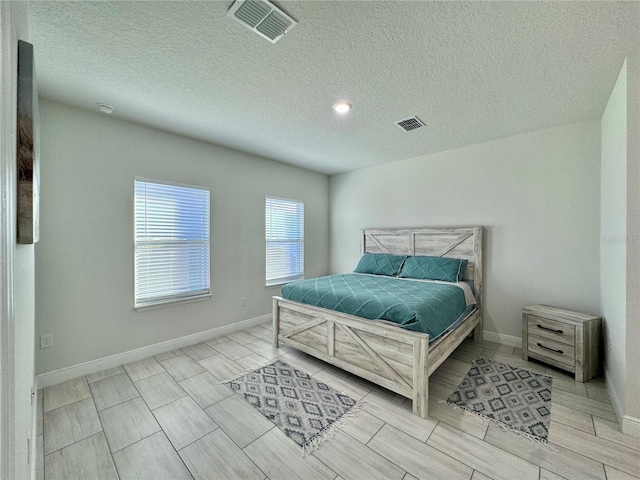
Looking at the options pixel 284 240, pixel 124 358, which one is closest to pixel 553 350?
pixel 284 240

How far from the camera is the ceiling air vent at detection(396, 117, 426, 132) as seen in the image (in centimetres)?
281

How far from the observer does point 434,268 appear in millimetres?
3508

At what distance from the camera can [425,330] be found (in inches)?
84.1

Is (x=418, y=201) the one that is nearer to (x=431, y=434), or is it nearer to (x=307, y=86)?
(x=307, y=86)

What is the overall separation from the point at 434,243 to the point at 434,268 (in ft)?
1.59

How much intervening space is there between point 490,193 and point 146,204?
4.19 metres

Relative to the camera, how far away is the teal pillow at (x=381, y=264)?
12.8 ft

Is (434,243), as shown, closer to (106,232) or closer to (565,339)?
(565,339)

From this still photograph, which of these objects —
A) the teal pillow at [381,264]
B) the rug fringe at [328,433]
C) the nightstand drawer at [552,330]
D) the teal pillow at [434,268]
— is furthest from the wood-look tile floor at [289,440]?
the teal pillow at [381,264]

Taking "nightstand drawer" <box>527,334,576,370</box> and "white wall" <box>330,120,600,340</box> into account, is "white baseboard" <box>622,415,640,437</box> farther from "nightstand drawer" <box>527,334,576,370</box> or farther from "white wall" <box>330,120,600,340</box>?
"white wall" <box>330,120,600,340</box>

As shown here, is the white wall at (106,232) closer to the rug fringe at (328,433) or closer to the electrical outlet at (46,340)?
the electrical outlet at (46,340)

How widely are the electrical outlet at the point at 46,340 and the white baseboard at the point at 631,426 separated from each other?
460 cm

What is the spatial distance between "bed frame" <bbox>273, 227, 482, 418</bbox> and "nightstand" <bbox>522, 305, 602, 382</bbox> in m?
0.60

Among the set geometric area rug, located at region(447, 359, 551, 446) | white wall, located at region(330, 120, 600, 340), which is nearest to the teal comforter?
geometric area rug, located at region(447, 359, 551, 446)
